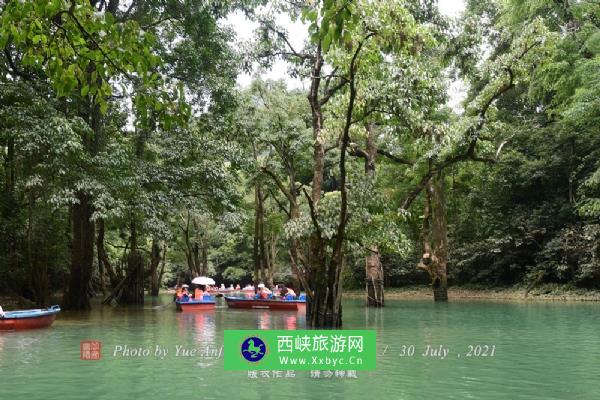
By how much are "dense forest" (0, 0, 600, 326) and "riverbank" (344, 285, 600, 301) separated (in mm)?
587

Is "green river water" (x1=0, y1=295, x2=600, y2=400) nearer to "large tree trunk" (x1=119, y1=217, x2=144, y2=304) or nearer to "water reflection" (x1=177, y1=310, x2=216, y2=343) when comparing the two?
"water reflection" (x1=177, y1=310, x2=216, y2=343)

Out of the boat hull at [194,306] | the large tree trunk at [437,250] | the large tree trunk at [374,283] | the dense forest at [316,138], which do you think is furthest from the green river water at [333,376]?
the large tree trunk at [437,250]

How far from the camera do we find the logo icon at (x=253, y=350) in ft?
21.8

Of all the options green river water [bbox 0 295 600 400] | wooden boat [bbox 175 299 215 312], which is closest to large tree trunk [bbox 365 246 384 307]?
wooden boat [bbox 175 299 215 312]

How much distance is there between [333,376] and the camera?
23.2 ft

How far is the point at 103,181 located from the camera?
52.2 feet

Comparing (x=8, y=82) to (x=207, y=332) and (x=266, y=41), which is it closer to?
(x=266, y=41)

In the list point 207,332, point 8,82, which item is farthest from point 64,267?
point 207,332

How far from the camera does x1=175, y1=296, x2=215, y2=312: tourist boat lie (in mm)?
20547

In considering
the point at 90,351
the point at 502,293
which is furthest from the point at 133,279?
the point at 502,293

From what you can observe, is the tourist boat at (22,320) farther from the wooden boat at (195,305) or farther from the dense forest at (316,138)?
the wooden boat at (195,305)

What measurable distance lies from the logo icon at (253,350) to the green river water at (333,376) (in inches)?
12.7

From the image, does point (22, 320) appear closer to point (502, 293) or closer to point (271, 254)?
point (502, 293)

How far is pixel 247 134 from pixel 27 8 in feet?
59.0
